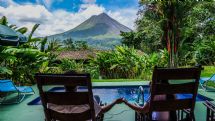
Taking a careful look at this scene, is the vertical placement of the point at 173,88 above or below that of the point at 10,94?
above

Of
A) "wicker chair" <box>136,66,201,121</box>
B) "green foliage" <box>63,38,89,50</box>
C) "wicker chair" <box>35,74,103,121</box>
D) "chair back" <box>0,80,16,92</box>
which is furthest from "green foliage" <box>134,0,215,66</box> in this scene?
"green foliage" <box>63,38,89,50</box>

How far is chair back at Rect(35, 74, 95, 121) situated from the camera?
295 cm

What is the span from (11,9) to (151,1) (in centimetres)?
1365

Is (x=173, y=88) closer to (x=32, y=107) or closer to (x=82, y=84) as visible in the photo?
(x=82, y=84)

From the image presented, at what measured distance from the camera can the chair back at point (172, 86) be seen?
3.18 m

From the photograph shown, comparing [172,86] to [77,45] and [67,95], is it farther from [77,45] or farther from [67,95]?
[77,45]

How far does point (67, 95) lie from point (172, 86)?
1175 mm

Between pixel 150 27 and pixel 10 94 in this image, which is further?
pixel 150 27

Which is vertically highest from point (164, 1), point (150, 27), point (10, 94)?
point (164, 1)

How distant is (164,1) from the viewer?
15.8 meters

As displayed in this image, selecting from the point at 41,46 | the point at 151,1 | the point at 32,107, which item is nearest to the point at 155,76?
the point at 32,107

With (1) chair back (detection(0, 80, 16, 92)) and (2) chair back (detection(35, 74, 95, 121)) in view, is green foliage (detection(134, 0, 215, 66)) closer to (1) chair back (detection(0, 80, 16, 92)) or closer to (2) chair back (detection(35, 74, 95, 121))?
(1) chair back (detection(0, 80, 16, 92))

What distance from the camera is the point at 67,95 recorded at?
3.04 meters

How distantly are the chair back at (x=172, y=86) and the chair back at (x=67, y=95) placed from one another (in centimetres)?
73
